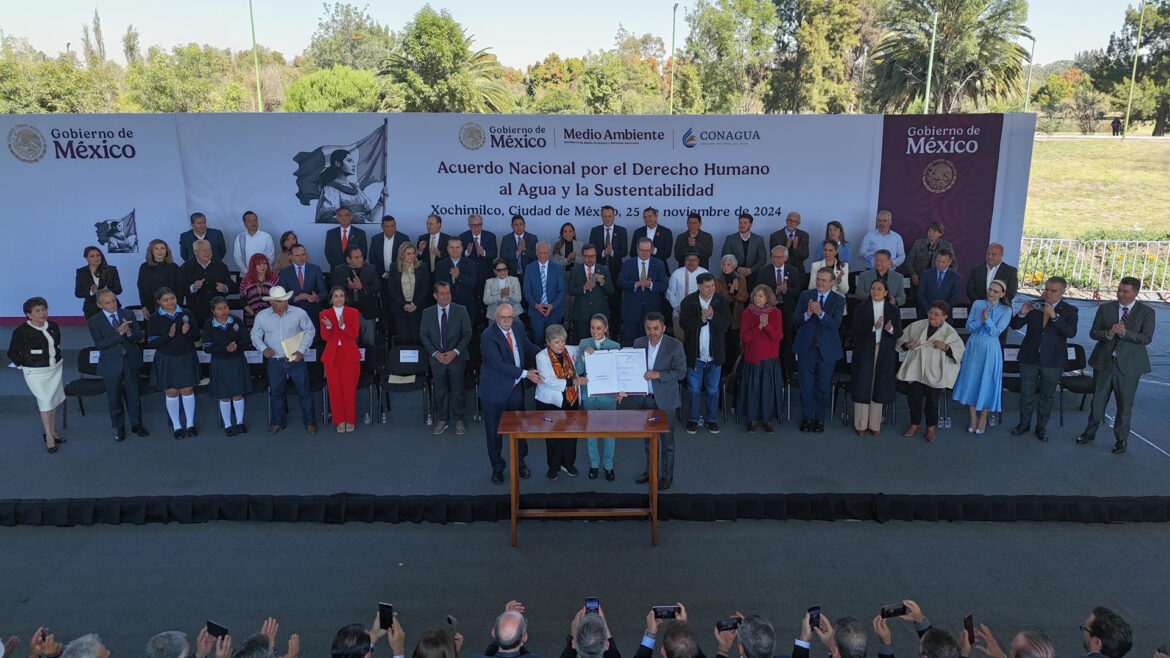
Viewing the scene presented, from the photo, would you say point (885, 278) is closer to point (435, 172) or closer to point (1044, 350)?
point (1044, 350)

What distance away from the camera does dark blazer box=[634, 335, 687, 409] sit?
20.0ft

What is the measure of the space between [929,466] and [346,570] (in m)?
4.85

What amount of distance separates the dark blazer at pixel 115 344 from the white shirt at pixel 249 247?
2105mm

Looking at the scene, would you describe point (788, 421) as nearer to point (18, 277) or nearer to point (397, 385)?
point (397, 385)

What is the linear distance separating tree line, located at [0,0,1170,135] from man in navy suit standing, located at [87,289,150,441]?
21.0 m

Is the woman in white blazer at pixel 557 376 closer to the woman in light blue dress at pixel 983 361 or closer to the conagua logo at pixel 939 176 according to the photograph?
the woman in light blue dress at pixel 983 361

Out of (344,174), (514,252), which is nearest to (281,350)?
(514,252)

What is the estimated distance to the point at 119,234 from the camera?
9891mm

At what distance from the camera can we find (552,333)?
5.80 m

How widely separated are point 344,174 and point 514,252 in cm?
266

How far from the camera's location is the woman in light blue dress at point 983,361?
7.05 meters

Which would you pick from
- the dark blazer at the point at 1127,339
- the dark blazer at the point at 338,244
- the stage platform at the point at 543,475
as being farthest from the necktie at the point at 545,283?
the dark blazer at the point at 1127,339

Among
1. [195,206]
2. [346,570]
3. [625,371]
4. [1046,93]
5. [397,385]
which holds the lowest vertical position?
[346,570]

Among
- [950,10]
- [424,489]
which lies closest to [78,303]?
[424,489]
